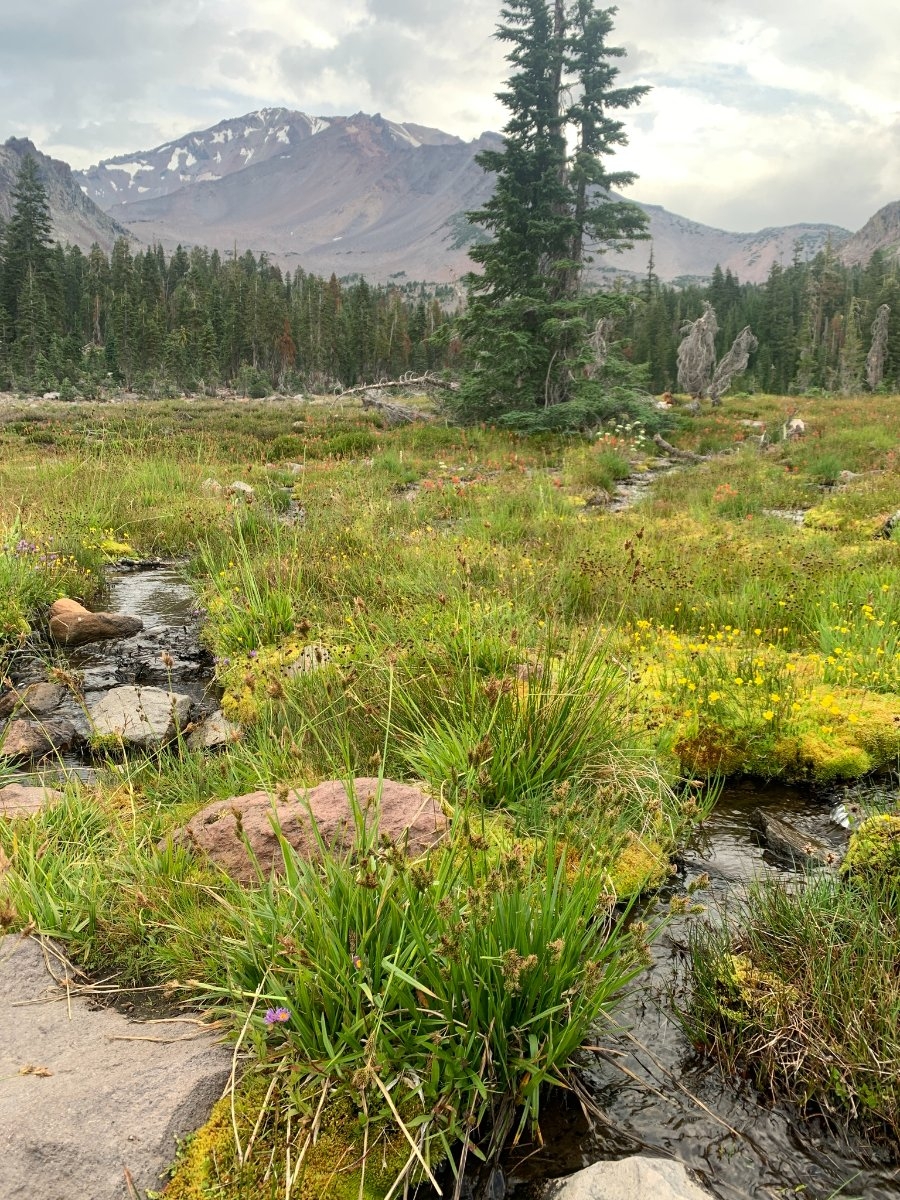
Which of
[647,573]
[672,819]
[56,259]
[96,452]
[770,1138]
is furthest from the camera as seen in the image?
[56,259]

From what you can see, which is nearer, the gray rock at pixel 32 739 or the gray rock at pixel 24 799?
the gray rock at pixel 24 799

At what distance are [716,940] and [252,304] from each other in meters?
96.3

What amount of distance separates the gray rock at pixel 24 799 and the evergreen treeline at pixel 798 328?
65.4m

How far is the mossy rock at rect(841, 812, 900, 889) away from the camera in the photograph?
2.96m

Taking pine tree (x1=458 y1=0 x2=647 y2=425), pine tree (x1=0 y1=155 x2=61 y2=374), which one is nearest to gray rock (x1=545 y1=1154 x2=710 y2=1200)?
pine tree (x1=458 y1=0 x2=647 y2=425)

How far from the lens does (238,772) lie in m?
3.70

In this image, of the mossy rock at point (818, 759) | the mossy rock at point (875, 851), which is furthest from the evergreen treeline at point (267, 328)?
the mossy rock at point (875, 851)

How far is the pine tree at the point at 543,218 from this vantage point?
69.7ft

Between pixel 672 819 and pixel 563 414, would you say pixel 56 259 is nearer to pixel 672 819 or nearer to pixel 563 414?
pixel 563 414

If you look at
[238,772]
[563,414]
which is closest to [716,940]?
[238,772]

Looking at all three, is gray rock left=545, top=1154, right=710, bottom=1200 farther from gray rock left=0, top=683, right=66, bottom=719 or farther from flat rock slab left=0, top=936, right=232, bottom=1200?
gray rock left=0, top=683, right=66, bottom=719

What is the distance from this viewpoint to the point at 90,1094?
1.88 metres

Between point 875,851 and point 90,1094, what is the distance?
9.80 feet

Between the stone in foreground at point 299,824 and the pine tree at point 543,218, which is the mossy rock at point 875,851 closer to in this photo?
the stone in foreground at point 299,824
